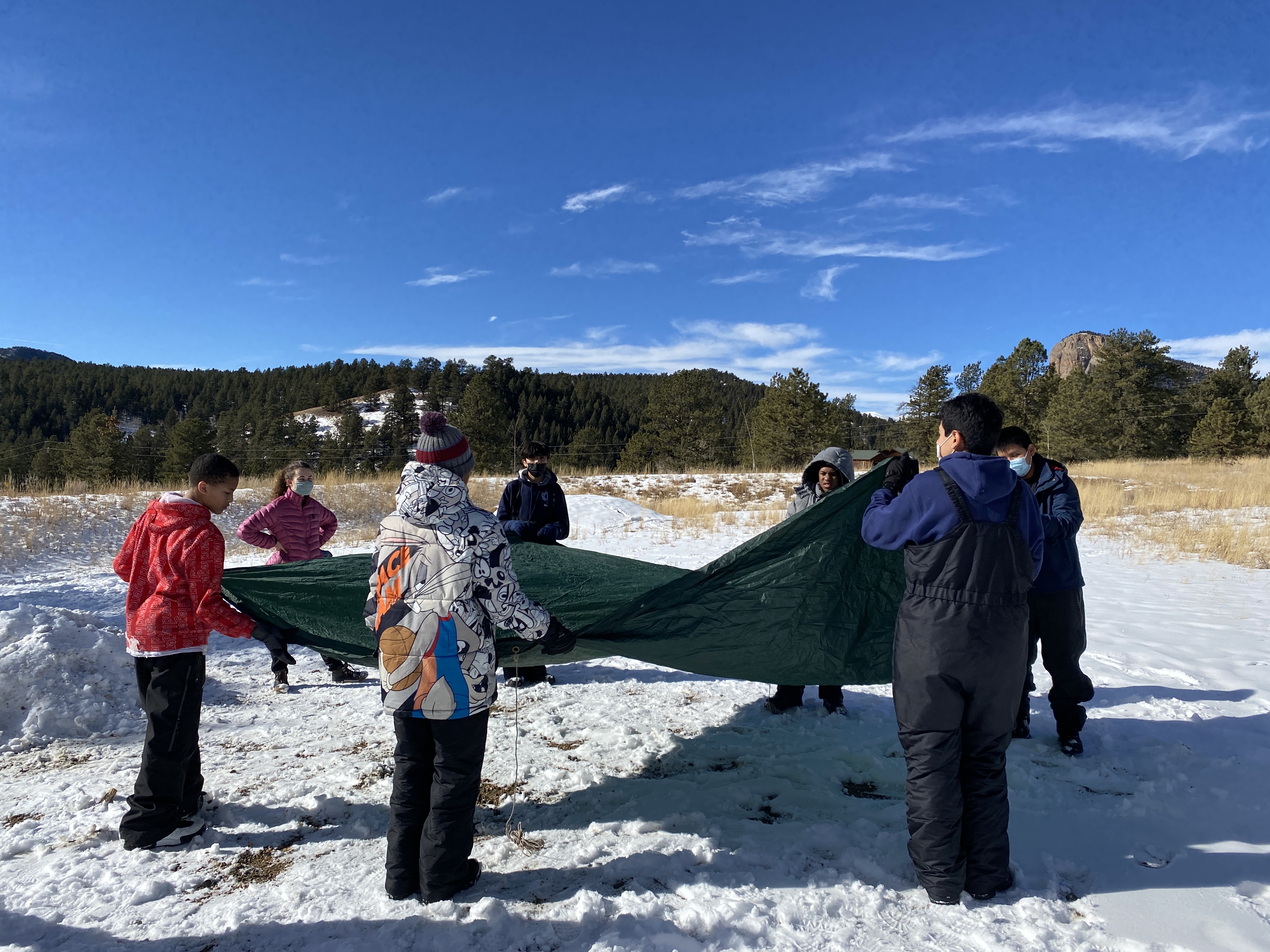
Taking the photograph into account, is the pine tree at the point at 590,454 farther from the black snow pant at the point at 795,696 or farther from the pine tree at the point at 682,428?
the black snow pant at the point at 795,696

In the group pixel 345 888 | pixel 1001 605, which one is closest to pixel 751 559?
pixel 1001 605

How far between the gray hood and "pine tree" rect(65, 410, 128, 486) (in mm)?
59052

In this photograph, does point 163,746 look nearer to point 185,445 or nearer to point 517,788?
point 517,788

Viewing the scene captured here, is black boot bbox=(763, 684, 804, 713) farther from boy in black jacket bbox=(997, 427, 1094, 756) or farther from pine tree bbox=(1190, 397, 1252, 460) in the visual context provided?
pine tree bbox=(1190, 397, 1252, 460)

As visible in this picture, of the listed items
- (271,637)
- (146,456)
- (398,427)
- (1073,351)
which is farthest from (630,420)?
(1073,351)

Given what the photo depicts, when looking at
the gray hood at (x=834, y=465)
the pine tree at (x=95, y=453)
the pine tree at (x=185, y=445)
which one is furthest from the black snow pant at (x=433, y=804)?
the pine tree at (x=95, y=453)

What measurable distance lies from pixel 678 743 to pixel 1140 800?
244cm

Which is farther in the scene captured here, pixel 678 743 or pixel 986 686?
pixel 678 743

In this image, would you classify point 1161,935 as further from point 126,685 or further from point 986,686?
point 126,685

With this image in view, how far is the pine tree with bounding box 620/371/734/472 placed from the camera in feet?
135

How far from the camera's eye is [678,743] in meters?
4.34

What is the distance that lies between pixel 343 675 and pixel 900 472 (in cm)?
481

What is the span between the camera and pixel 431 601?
2.54 metres

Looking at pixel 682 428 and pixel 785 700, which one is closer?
pixel 785 700
